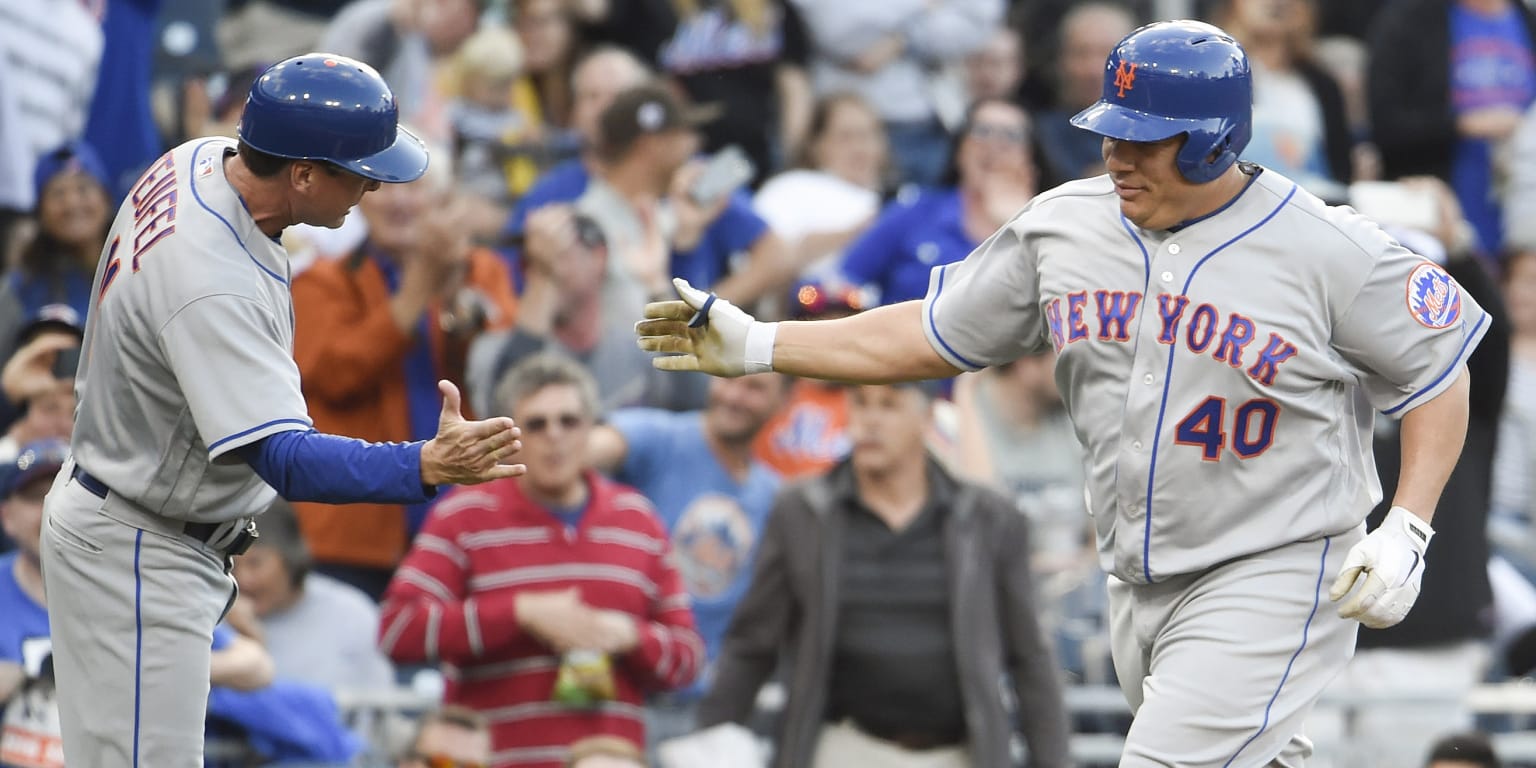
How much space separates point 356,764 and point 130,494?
270 cm

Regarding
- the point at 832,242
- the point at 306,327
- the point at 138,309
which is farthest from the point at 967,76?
the point at 138,309

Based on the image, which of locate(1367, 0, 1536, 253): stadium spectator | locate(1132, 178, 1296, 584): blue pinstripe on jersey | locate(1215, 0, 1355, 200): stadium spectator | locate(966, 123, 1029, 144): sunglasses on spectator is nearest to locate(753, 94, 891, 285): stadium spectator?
locate(966, 123, 1029, 144): sunglasses on spectator

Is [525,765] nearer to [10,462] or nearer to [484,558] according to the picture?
[484,558]

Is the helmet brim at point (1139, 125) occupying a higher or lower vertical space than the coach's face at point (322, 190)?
lower

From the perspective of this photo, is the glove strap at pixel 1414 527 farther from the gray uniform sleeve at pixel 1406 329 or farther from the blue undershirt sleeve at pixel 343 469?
the blue undershirt sleeve at pixel 343 469

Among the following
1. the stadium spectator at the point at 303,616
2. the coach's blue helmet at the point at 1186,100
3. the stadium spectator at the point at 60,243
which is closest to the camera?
the coach's blue helmet at the point at 1186,100

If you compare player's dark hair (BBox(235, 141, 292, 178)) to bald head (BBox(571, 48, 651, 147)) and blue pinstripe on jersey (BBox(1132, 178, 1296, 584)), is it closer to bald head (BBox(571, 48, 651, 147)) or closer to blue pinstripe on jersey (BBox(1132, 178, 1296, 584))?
blue pinstripe on jersey (BBox(1132, 178, 1296, 584))

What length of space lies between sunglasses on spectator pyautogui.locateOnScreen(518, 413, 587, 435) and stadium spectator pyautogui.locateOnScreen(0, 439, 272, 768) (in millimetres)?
1180

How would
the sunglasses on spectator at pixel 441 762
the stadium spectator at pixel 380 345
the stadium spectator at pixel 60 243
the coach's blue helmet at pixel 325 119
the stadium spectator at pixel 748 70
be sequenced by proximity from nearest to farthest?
the coach's blue helmet at pixel 325 119 → the sunglasses on spectator at pixel 441 762 → the stadium spectator at pixel 60 243 → the stadium spectator at pixel 380 345 → the stadium spectator at pixel 748 70

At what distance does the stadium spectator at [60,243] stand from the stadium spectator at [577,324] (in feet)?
4.90

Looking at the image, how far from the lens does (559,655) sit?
307 inches

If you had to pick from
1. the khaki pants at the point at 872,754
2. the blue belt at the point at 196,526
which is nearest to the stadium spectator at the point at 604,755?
the khaki pants at the point at 872,754

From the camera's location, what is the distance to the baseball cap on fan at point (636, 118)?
9.77 metres

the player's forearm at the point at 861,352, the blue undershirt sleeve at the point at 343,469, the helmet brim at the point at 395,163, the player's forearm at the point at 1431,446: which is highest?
the helmet brim at the point at 395,163
